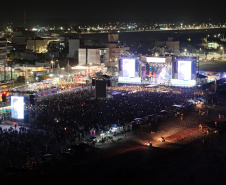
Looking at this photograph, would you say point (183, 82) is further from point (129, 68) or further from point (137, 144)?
point (137, 144)

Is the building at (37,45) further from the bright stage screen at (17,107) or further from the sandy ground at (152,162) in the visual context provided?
the sandy ground at (152,162)

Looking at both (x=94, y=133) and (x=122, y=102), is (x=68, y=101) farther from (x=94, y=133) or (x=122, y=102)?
(x=94, y=133)

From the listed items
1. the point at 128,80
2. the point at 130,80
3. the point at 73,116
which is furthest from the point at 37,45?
the point at 73,116

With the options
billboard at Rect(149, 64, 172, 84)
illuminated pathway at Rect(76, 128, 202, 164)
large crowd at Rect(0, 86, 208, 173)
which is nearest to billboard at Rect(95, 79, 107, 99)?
large crowd at Rect(0, 86, 208, 173)

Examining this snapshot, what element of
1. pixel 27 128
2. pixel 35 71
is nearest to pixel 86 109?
pixel 27 128


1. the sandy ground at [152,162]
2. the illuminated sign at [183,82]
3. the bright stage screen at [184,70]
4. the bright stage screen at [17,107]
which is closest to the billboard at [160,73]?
the illuminated sign at [183,82]
